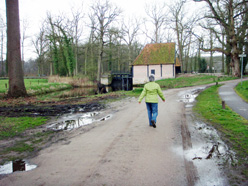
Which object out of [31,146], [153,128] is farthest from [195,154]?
[31,146]

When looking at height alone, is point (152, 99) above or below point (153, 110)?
above

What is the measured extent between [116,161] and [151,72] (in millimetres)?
38227

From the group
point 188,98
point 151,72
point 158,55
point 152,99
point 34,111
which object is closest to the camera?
point 152,99

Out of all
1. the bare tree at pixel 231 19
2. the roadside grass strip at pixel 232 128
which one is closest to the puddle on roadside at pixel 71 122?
the roadside grass strip at pixel 232 128

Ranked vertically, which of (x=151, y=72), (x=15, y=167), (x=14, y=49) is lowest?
(x=15, y=167)

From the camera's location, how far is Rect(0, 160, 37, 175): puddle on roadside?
3699 mm

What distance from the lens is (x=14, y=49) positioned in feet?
45.8

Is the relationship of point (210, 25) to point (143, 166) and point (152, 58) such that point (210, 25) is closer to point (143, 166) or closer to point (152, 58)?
point (152, 58)

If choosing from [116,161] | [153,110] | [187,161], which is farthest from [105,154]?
[153,110]

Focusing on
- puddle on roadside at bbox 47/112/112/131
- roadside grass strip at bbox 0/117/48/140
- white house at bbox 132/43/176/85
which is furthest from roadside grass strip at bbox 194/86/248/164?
white house at bbox 132/43/176/85

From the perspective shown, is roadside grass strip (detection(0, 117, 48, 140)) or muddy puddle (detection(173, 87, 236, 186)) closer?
muddy puddle (detection(173, 87, 236, 186))

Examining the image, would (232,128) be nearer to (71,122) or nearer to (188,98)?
(71,122)

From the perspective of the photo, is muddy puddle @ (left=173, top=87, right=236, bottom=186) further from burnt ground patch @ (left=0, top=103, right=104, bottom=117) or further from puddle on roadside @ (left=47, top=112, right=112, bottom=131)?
burnt ground patch @ (left=0, top=103, right=104, bottom=117)

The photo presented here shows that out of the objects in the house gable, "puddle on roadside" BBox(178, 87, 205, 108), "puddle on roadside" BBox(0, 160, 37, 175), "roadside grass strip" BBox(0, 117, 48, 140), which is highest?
A: the house gable
